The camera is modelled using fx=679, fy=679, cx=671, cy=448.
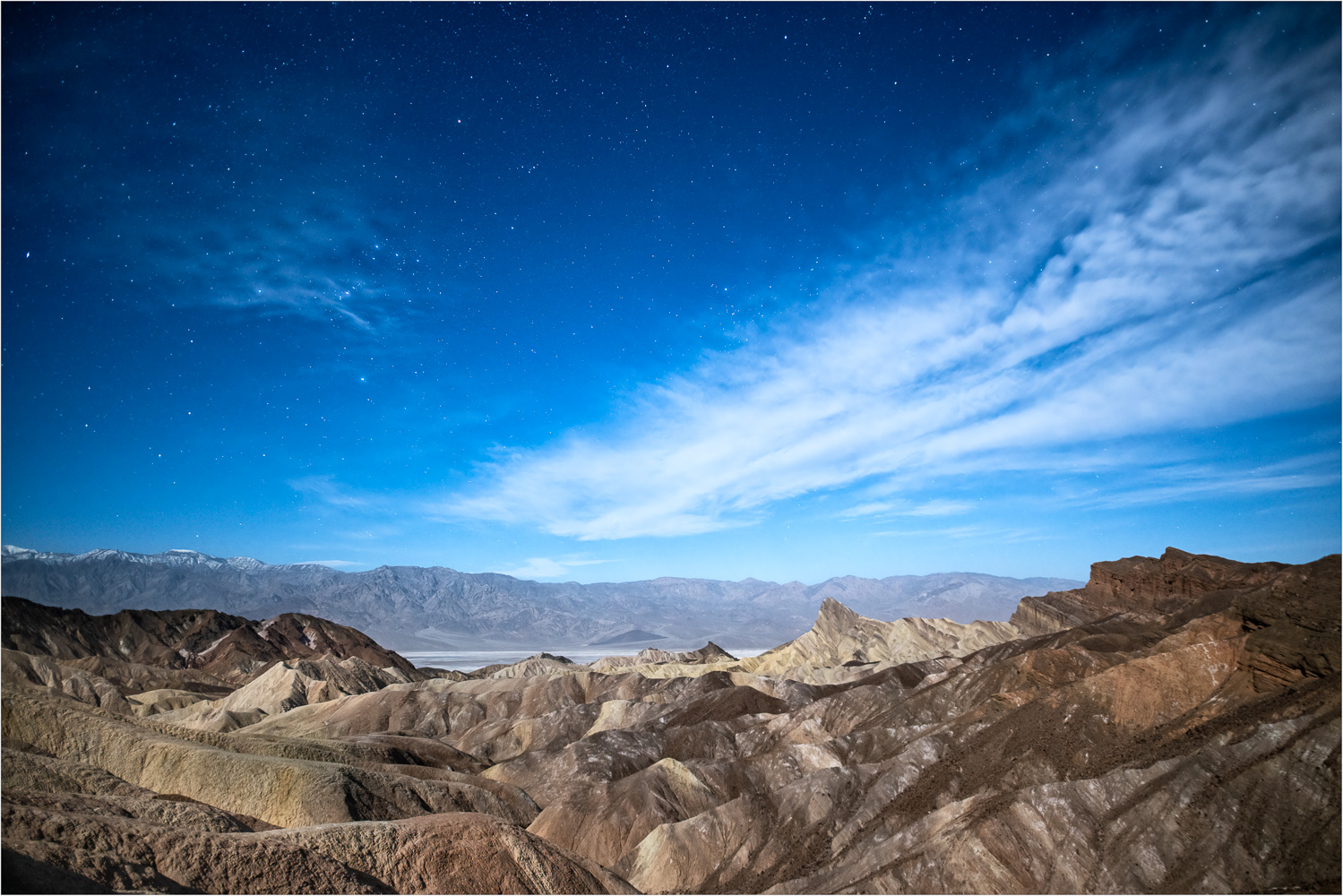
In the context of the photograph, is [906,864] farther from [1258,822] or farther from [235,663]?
[235,663]

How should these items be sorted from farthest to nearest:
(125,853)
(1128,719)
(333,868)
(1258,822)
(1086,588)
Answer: (1086,588) → (1128,719) → (1258,822) → (333,868) → (125,853)

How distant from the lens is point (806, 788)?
38.3 metres

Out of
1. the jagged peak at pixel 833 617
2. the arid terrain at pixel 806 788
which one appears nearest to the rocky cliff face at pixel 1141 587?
the arid terrain at pixel 806 788

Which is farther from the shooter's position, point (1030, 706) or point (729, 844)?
point (1030, 706)

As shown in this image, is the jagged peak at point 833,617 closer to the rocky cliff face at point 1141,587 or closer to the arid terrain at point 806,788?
the rocky cliff face at point 1141,587

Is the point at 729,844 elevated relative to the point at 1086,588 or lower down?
lower down

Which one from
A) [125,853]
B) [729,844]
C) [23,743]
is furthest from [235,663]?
[125,853]

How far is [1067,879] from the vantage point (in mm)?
25281

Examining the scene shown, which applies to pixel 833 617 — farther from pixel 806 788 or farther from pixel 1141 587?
pixel 806 788

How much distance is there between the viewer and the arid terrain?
2130cm

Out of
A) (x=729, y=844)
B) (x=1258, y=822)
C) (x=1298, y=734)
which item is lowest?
(x=729, y=844)

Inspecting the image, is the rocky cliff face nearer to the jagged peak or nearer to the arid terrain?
the arid terrain

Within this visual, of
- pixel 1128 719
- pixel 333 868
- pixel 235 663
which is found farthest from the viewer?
pixel 235 663

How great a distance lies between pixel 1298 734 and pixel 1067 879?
1062cm
